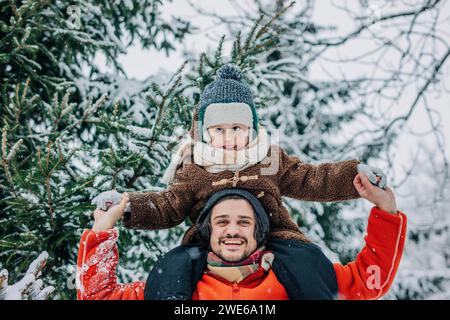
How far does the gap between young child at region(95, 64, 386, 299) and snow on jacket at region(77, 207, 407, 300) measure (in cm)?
18

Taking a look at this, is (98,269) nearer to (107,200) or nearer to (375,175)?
(107,200)

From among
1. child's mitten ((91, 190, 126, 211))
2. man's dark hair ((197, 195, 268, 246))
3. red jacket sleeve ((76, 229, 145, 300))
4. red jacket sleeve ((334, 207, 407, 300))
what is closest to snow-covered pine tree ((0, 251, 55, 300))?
red jacket sleeve ((76, 229, 145, 300))

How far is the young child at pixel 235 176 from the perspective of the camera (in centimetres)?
236

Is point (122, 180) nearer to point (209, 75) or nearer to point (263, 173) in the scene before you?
point (209, 75)

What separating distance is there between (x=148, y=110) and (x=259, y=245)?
109 inches

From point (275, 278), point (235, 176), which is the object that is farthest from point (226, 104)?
point (275, 278)

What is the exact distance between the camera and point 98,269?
7.39 feet

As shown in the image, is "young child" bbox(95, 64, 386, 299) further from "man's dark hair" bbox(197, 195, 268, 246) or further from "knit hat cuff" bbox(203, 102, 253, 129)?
"man's dark hair" bbox(197, 195, 268, 246)

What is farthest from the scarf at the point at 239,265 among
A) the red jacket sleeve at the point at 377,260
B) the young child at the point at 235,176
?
the red jacket sleeve at the point at 377,260

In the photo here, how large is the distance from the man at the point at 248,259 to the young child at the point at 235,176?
0.09 meters

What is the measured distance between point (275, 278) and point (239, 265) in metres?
0.19

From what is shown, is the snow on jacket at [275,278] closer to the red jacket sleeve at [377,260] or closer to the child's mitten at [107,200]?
the red jacket sleeve at [377,260]
